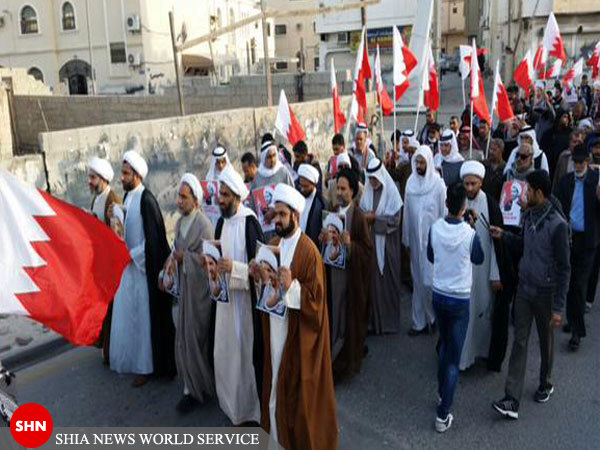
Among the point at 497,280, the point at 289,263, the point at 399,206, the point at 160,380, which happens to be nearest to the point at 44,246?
the point at 289,263

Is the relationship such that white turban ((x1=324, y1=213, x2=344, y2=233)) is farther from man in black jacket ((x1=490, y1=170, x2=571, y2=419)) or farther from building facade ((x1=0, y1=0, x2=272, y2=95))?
building facade ((x1=0, y1=0, x2=272, y2=95))

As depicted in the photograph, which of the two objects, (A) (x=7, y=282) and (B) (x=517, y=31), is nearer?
(A) (x=7, y=282)

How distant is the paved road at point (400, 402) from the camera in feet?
13.4

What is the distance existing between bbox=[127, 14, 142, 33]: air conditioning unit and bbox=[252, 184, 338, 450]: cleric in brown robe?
32193 millimetres

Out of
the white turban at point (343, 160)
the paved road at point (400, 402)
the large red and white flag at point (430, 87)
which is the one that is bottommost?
the paved road at point (400, 402)

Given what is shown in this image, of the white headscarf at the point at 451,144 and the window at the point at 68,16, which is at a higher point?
the window at the point at 68,16

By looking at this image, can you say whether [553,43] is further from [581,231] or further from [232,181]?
[232,181]

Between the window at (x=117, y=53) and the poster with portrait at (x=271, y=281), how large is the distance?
3303 cm

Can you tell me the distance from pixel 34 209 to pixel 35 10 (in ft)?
124

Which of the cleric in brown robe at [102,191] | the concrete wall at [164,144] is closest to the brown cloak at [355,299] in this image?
the cleric in brown robe at [102,191]

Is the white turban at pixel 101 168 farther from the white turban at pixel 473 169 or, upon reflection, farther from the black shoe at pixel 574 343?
the black shoe at pixel 574 343

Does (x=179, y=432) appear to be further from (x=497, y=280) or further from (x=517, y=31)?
(x=517, y=31)

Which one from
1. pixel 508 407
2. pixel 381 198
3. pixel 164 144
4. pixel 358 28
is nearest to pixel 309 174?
pixel 381 198

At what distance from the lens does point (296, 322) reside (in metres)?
3.61
